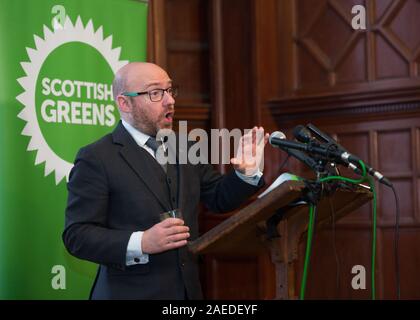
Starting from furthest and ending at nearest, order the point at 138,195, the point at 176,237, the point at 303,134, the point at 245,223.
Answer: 1. the point at 138,195
2. the point at 176,237
3. the point at 303,134
4. the point at 245,223

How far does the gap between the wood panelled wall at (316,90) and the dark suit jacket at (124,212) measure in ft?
5.14

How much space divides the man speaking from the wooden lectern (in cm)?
37

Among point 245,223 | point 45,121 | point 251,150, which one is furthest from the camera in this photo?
point 45,121

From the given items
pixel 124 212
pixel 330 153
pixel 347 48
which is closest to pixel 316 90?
pixel 347 48

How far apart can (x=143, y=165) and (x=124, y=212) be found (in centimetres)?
21

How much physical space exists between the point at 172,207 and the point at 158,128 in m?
0.34

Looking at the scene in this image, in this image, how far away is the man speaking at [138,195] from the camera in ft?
8.34

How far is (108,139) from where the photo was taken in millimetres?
2820

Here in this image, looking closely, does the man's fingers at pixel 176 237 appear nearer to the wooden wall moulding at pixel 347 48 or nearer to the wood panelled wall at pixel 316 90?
the wood panelled wall at pixel 316 90

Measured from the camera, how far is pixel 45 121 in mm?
3479

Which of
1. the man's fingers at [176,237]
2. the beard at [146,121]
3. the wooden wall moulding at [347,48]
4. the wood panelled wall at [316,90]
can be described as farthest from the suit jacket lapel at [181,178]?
the wooden wall moulding at [347,48]

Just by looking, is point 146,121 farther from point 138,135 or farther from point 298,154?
point 298,154

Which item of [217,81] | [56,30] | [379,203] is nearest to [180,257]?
[56,30]

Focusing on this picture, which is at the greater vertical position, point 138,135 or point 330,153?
point 138,135
